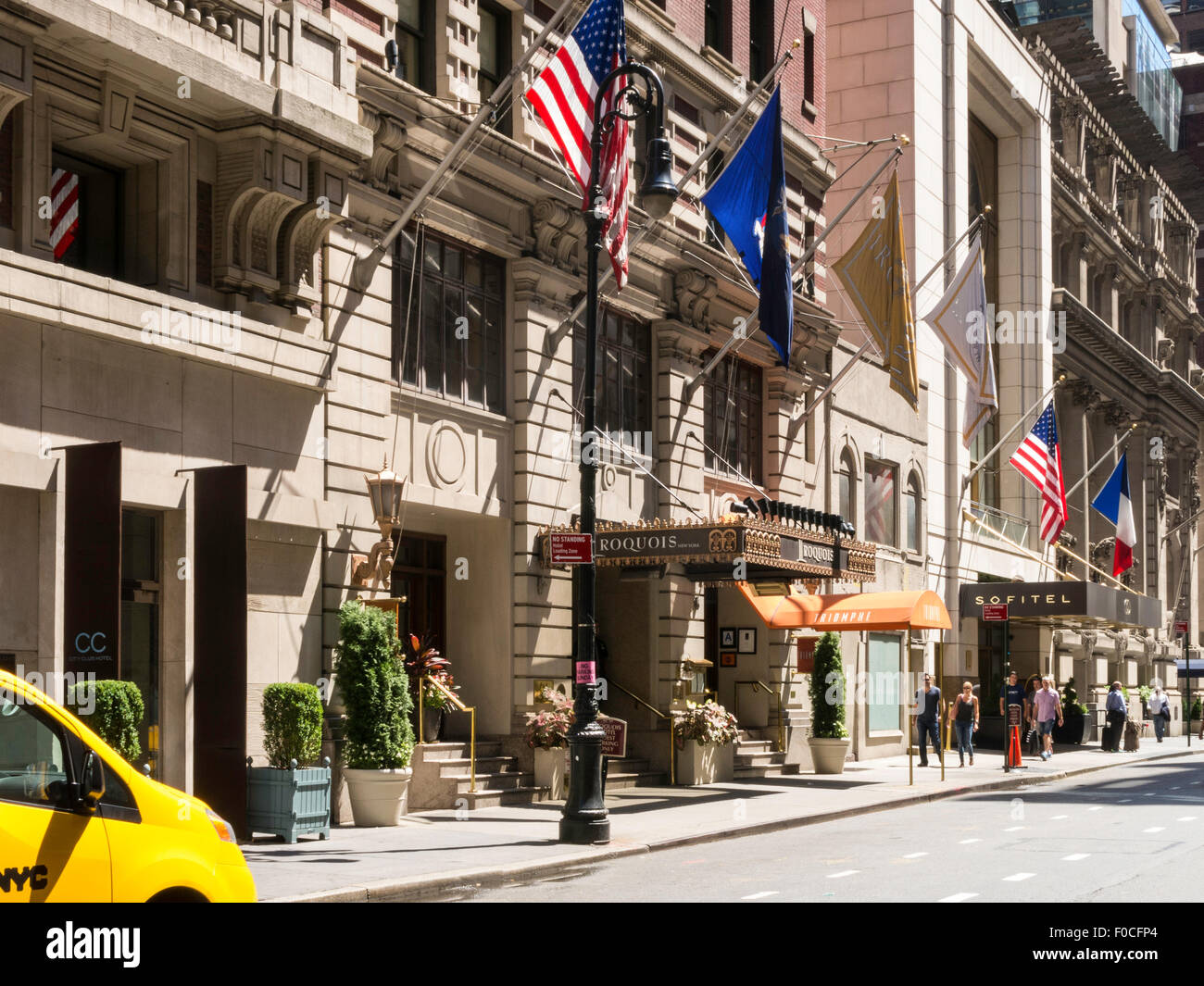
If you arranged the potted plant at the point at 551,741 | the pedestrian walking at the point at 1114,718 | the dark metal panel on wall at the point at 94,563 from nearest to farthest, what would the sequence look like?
the dark metal panel on wall at the point at 94,563 → the potted plant at the point at 551,741 → the pedestrian walking at the point at 1114,718

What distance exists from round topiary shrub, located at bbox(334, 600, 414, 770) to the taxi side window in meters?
10.5

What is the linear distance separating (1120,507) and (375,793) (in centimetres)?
3378

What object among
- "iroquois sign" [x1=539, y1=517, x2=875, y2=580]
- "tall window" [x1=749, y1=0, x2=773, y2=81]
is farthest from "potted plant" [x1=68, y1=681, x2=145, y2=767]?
"tall window" [x1=749, y1=0, x2=773, y2=81]

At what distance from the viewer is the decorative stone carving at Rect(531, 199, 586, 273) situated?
24.1 metres

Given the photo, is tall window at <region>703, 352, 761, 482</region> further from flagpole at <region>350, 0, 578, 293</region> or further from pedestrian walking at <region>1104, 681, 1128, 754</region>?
pedestrian walking at <region>1104, 681, 1128, 754</region>

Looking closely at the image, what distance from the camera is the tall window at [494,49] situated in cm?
2389

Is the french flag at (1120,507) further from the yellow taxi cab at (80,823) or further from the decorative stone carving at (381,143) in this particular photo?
the yellow taxi cab at (80,823)

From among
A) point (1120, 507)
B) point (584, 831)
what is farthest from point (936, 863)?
point (1120, 507)

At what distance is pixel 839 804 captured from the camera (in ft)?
78.0

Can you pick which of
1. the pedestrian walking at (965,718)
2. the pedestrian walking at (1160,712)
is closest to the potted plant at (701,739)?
the pedestrian walking at (965,718)

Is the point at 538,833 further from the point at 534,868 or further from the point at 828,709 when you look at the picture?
the point at 828,709

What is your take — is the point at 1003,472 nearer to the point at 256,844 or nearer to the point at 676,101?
the point at 676,101

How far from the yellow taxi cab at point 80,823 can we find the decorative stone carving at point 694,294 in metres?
21.0

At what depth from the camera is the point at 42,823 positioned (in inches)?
296
